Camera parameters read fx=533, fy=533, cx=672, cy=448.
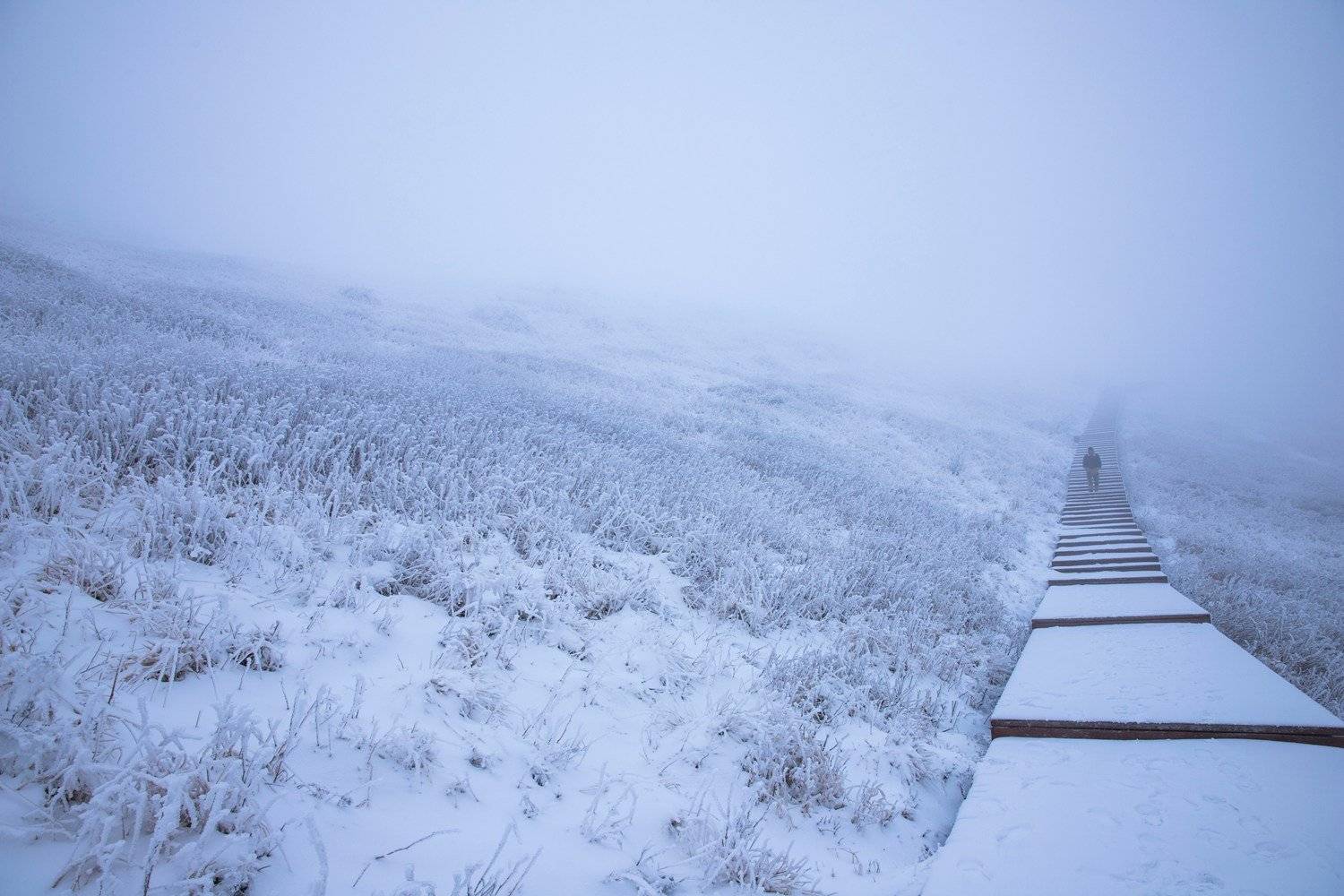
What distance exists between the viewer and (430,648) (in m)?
3.11

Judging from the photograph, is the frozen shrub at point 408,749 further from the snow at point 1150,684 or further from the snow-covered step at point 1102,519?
the snow-covered step at point 1102,519

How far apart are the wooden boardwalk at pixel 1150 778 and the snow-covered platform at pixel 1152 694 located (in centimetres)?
1

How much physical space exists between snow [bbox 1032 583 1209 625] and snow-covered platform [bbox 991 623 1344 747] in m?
0.34

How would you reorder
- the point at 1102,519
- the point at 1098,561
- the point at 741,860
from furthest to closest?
1. the point at 1102,519
2. the point at 1098,561
3. the point at 741,860

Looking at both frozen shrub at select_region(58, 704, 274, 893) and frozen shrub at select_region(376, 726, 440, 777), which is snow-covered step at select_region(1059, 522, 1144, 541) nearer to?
frozen shrub at select_region(376, 726, 440, 777)

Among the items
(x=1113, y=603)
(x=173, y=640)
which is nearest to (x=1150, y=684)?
(x=1113, y=603)

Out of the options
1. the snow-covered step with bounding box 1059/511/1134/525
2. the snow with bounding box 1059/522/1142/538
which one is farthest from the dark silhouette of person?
the snow with bounding box 1059/522/1142/538

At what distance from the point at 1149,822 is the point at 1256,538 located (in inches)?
589

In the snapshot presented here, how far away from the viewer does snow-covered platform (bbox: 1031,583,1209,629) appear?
5262mm

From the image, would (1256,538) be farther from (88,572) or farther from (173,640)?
(88,572)

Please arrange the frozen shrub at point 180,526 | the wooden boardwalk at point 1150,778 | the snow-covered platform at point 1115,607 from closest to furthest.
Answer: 1. the wooden boardwalk at point 1150,778
2. the frozen shrub at point 180,526
3. the snow-covered platform at point 1115,607

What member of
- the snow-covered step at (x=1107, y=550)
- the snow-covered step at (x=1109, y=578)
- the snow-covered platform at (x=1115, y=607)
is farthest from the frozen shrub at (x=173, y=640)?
the snow-covered step at (x=1107, y=550)

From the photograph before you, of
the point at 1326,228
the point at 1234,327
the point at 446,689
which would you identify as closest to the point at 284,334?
the point at 446,689

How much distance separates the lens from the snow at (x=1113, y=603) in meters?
5.37
